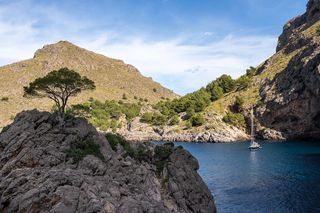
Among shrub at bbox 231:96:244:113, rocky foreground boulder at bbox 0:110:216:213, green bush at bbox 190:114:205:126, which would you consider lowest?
rocky foreground boulder at bbox 0:110:216:213

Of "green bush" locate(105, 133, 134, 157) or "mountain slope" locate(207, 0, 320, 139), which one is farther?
"mountain slope" locate(207, 0, 320, 139)

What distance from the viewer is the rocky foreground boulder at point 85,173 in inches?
1438

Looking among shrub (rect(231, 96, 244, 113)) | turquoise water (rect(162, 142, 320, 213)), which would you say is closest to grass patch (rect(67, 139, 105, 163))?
turquoise water (rect(162, 142, 320, 213))

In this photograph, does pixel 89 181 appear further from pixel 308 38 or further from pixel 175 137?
pixel 308 38

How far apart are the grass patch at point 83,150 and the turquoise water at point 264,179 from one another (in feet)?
80.0

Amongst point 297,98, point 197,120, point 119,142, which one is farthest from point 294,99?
point 119,142

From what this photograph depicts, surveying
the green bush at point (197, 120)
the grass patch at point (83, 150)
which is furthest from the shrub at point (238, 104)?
the grass patch at point (83, 150)

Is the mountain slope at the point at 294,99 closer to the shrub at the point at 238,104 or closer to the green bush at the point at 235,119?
the shrub at the point at 238,104

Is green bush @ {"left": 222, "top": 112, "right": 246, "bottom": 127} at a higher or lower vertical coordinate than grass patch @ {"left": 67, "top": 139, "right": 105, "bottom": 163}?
higher

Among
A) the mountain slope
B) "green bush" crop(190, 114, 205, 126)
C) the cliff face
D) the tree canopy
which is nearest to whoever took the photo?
the tree canopy

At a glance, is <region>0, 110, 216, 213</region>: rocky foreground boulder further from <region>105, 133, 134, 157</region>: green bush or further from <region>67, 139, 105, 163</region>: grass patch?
<region>105, 133, 134, 157</region>: green bush

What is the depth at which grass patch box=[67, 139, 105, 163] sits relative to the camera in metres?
46.8

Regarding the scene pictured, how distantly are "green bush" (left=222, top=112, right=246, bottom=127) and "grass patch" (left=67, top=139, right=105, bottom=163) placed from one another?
144 meters

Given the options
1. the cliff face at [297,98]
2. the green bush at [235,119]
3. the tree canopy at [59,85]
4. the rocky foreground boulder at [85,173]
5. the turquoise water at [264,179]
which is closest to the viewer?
the rocky foreground boulder at [85,173]
